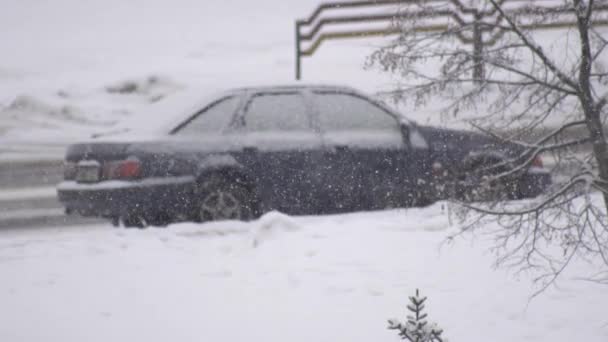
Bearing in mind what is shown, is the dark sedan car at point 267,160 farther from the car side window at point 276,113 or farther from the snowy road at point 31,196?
the snowy road at point 31,196

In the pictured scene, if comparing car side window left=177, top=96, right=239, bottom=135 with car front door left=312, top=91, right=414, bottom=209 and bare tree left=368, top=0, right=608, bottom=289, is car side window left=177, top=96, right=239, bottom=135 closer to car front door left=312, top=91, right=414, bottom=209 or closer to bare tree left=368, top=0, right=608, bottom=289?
car front door left=312, top=91, right=414, bottom=209

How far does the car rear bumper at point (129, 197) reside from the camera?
6645 millimetres

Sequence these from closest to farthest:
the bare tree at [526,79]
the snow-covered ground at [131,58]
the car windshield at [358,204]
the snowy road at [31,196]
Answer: the bare tree at [526,79], the car windshield at [358,204], the snowy road at [31,196], the snow-covered ground at [131,58]

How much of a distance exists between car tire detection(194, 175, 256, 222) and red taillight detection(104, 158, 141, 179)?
58cm

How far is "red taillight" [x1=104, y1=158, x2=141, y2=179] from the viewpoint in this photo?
6684 mm

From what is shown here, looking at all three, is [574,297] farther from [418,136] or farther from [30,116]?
[30,116]

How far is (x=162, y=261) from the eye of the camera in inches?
219

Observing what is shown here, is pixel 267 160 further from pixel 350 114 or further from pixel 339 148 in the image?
pixel 350 114

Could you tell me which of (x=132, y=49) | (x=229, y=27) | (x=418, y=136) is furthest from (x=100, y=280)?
(x=229, y=27)

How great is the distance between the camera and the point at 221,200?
6941mm

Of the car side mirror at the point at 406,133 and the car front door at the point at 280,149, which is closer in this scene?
the car front door at the point at 280,149

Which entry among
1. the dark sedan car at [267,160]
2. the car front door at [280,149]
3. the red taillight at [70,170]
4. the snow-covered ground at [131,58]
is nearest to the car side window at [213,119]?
the dark sedan car at [267,160]

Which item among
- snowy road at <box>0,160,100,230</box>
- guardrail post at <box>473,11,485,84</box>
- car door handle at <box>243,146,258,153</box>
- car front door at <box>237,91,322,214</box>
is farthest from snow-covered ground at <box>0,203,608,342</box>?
snowy road at <box>0,160,100,230</box>

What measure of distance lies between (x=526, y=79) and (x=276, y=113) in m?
3.53
